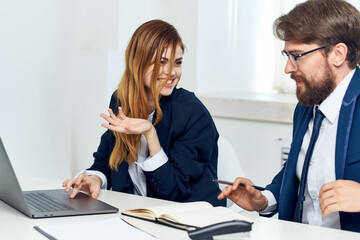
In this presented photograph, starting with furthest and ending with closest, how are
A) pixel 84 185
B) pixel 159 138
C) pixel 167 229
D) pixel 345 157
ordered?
pixel 159 138, pixel 84 185, pixel 345 157, pixel 167 229

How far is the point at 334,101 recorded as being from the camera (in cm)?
184

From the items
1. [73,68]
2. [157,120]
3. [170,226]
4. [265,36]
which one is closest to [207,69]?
[265,36]

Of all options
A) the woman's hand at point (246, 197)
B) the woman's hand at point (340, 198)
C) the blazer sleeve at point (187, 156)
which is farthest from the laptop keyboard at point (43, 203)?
the woman's hand at point (340, 198)

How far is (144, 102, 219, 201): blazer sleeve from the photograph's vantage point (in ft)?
6.41

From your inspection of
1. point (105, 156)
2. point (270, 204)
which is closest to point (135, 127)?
point (105, 156)

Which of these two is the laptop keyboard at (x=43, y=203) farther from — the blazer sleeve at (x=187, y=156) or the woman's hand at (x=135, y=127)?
the blazer sleeve at (x=187, y=156)

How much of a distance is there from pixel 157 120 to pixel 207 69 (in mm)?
1551

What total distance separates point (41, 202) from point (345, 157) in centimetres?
90

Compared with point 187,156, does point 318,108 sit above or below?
above

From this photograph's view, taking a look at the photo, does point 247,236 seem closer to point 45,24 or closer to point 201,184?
point 201,184

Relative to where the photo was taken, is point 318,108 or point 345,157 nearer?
point 345,157

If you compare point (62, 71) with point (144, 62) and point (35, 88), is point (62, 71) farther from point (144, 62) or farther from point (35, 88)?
point (144, 62)

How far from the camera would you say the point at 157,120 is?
210 cm

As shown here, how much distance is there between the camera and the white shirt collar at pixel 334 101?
182cm
